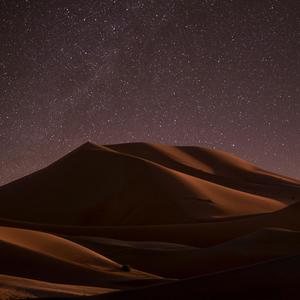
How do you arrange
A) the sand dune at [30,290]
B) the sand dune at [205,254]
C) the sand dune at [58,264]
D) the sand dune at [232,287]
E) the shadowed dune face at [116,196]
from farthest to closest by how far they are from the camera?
the shadowed dune face at [116,196] → the sand dune at [205,254] → the sand dune at [58,264] → the sand dune at [30,290] → the sand dune at [232,287]

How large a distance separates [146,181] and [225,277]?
134 ft

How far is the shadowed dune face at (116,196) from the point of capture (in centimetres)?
4259

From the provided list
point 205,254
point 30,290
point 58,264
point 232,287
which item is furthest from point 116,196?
point 232,287

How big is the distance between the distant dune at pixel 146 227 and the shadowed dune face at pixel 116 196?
0.12m

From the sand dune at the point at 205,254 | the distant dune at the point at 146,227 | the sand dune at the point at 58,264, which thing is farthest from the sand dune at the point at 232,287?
the sand dune at the point at 205,254

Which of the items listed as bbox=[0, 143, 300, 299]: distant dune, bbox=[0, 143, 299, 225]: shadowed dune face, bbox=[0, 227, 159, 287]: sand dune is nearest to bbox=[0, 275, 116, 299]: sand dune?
bbox=[0, 143, 300, 299]: distant dune

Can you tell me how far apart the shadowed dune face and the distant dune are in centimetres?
12

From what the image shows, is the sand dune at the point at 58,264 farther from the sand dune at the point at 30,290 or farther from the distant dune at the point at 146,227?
the sand dune at the point at 30,290

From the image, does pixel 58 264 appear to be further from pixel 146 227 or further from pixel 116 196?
pixel 116 196

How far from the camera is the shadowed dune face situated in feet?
140

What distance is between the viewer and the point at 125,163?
178 ft

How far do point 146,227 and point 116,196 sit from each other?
14.8 meters

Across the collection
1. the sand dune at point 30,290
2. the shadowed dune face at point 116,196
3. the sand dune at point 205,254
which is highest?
the shadowed dune face at point 116,196

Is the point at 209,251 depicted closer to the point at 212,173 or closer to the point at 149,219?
the point at 149,219
